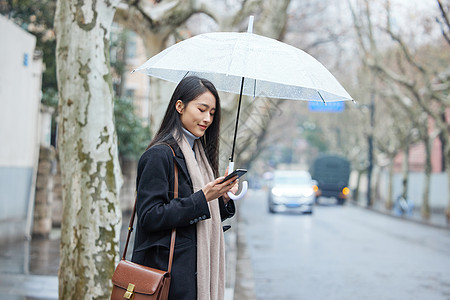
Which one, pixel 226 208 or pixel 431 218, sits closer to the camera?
pixel 226 208

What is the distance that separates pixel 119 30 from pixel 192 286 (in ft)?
77.8

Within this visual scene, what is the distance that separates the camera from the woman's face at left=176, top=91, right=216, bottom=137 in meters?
3.21

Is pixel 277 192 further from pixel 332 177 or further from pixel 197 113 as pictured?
pixel 197 113

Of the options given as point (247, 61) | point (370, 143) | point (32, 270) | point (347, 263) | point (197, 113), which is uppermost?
point (370, 143)

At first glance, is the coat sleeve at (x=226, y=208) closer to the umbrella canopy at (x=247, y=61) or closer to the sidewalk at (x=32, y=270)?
the umbrella canopy at (x=247, y=61)

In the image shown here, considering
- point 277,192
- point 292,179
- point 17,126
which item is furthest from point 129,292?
point 292,179

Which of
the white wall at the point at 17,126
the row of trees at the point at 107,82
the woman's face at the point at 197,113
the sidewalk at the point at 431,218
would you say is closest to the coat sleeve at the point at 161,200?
the woman's face at the point at 197,113

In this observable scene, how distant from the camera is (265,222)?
24.0 m

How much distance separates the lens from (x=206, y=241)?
3094 millimetres

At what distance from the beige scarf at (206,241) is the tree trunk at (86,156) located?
2.14 meters

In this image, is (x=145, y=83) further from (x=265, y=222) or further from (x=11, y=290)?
(x=11, y=290)

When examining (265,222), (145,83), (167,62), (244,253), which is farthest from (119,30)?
(167,62)

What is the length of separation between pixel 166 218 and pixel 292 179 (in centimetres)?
2660

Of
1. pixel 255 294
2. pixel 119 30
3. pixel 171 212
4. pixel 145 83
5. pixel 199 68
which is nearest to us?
pixel 171 212
